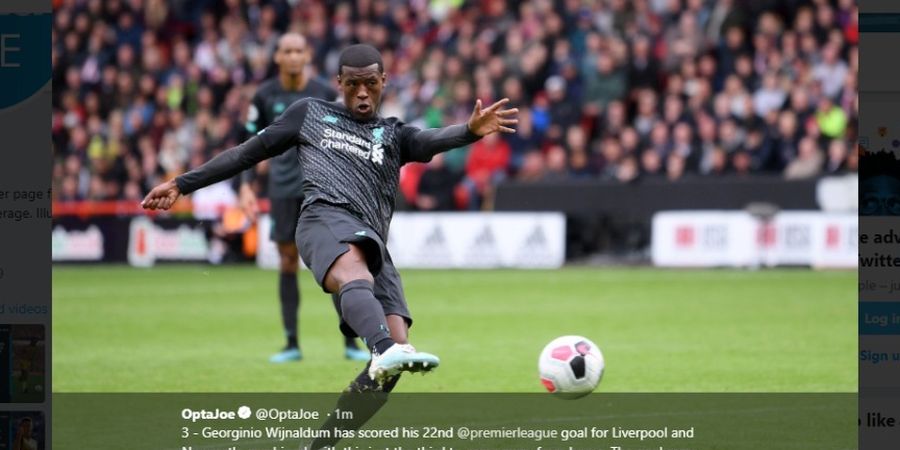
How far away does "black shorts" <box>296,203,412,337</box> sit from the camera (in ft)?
21.8

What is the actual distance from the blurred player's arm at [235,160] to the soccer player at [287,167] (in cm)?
391

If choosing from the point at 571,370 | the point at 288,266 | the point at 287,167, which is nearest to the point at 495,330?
the point at 288,266

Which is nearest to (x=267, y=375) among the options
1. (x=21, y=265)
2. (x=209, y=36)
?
(x=21, y=265)

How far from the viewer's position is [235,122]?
26.6 m

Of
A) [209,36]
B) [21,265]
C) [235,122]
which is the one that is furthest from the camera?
[209,36]

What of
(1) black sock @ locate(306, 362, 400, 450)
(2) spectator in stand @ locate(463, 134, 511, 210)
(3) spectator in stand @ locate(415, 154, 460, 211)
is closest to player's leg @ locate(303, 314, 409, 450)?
(1) black sock @ locate(306, 362, 400, 450)

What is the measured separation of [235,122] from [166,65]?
3.82 m

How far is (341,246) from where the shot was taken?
662 centimetres

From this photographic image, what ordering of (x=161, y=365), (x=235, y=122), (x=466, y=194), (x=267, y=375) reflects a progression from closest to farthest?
(x=267, y=375), (x=161, y=365), (x=466, y=194), (x=235, y=122)

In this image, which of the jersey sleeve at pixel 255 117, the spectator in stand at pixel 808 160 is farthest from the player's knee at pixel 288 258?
the spectator in stand at pixel 808 160

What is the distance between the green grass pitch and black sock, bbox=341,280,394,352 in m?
2.90

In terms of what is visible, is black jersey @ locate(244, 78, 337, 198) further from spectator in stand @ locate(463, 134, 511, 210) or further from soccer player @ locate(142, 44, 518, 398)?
spectator in stand @ locate(463, 134, 511, 210)

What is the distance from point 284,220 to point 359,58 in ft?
14.2

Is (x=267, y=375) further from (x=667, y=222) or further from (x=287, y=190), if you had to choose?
(x=667, y=222)
